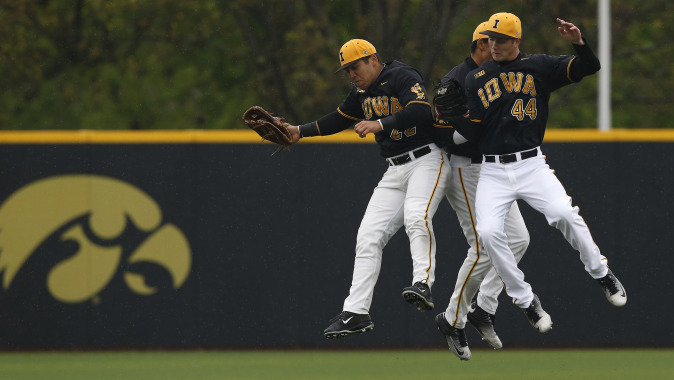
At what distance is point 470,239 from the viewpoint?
8.70 metres

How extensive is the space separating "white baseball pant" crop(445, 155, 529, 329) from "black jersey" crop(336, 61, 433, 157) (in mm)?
370

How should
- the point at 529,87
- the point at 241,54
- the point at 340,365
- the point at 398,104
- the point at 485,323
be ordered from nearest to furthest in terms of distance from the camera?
1. the point at 529,87
2. the point at 398,104
3. the point at 485,323
4. the point at 340,365
5. the point at 241,54

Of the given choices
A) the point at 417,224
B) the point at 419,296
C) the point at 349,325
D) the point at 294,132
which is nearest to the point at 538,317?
the point at 419,296

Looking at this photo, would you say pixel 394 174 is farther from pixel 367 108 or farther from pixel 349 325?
pixel 349 325

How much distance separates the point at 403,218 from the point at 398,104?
0.84 metres

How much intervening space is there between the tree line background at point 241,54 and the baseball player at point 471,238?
24.6 ft

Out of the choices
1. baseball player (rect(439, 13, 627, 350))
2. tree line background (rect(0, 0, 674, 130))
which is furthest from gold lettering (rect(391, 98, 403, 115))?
tree line background (rect(0, 0, 674, 130))

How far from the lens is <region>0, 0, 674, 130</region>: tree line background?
16.4 m

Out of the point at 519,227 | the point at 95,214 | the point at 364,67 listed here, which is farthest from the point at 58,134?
the point at 519,227

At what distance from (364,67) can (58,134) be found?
13.8 ft

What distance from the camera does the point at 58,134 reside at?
11328mm

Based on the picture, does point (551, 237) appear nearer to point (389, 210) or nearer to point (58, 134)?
point (389, 210)

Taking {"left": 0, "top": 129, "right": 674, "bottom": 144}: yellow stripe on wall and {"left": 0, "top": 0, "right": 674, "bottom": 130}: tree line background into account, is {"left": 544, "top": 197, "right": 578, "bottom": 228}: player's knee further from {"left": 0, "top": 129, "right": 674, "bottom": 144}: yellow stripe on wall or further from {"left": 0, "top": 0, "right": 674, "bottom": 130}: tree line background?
{"left": 0, "top": 0, "right": 674, "bottom": 130}: tree line background

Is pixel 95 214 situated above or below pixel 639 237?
above
